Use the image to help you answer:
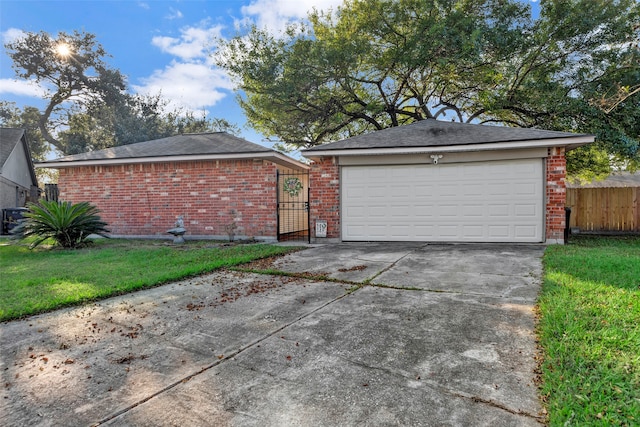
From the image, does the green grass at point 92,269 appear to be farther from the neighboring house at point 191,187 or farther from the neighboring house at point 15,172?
the neighboring house at point 15,172

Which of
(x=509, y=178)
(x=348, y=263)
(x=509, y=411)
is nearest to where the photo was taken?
(x=509, y=411)

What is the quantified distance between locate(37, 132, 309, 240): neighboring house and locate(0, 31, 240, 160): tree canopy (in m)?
14.1

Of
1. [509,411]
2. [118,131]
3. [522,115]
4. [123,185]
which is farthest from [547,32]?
[118,131]

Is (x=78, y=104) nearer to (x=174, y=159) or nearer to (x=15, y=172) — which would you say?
Result: (x=15, y=172)

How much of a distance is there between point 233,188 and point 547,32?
1185cm

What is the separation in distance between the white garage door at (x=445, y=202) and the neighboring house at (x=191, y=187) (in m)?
2.33

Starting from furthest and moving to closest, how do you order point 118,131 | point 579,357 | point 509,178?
point 118,131
point 509,178
point 579,357

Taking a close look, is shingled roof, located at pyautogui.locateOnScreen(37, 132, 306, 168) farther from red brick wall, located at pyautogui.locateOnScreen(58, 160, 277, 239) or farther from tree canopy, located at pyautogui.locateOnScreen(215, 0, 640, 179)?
tree canopy, located at pyautogui.locateOnScreen(215, 0, 640, 179)

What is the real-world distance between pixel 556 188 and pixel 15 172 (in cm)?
2435

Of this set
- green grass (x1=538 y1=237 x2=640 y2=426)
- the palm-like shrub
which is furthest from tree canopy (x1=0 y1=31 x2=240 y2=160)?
green grass (x1=538 y1=237 x2=640 y2=426)

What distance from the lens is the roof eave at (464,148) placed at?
25.8ft

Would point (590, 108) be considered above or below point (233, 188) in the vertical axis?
above

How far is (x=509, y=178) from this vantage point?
27.9ft

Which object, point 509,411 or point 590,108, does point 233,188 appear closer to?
point 509,411
